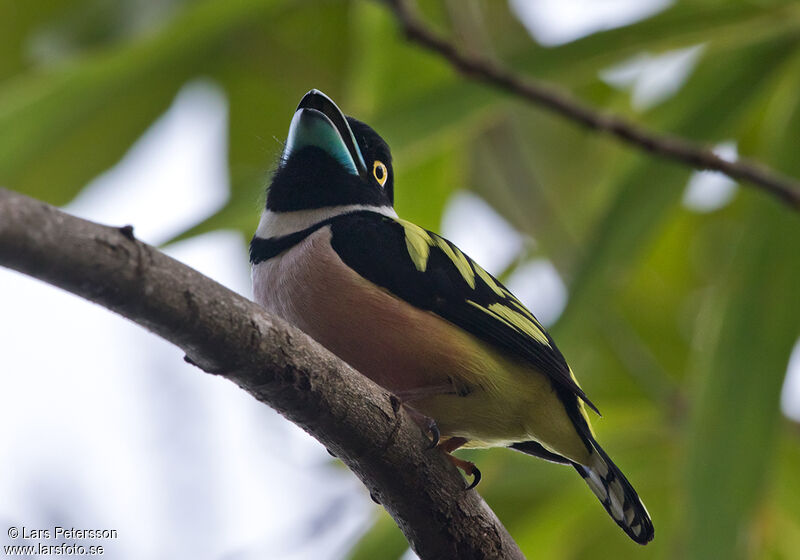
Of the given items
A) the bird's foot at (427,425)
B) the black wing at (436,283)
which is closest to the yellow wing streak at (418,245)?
the black wing at (436,283)

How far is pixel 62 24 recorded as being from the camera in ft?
15.2

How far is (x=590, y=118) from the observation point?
11.6ft

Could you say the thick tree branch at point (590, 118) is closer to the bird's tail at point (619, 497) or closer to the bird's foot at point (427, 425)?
the bird's tail at point (619, 497)

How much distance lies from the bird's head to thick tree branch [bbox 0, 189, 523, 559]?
1127 millimetres

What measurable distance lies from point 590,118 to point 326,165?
991 millimetres

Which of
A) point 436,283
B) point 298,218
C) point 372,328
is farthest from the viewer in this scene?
point 298,218

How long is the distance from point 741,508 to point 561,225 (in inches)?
68.3

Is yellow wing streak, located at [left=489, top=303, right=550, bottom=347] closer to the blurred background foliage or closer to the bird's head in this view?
the bird's head

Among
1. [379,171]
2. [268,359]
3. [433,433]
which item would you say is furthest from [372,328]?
[379,171]

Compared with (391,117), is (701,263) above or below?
below

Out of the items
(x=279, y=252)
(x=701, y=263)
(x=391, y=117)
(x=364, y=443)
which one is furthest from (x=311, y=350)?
(x=701, y=263)

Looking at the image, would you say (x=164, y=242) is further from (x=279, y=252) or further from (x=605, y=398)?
(x=605, y=398)

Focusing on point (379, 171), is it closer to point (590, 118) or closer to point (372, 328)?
point (590, 118)

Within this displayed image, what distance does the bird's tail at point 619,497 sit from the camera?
3.00 m
